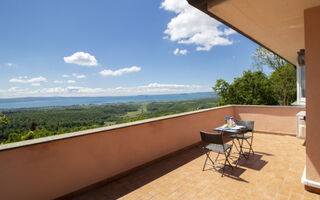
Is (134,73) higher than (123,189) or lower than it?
higher

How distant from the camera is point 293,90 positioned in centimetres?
1530

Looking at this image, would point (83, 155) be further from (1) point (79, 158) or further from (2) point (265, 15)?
(2) point (265, 15)

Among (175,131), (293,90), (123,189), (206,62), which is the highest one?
(206,62)

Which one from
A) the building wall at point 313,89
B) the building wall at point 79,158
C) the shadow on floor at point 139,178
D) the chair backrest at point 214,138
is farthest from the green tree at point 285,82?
the building wall at point 79,158

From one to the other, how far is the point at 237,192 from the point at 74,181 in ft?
8.76

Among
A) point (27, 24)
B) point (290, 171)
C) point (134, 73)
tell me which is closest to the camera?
point (290, 171)

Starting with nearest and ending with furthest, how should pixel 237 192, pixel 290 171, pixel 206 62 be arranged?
pixel 237 192 < pixel 290 171 < pixel 206 62

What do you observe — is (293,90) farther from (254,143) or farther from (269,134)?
(254,143)

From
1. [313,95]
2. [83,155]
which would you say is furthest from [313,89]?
[83,155]

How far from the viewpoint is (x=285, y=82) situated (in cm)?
1570

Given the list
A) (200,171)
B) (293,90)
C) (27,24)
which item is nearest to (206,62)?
(293,90)

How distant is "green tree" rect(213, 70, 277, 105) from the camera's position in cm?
1084

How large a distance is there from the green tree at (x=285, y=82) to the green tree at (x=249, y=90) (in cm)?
533

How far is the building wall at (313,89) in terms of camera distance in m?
2.38
